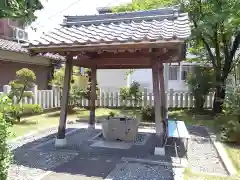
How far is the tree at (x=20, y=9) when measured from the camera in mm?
2975

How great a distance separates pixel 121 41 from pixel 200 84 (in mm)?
9446

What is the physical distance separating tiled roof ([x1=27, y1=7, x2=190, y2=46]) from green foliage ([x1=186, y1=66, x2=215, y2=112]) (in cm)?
699

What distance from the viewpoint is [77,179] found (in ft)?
16.8

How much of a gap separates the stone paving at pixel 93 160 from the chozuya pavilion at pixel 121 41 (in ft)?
1.97

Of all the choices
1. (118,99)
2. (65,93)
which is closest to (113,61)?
(65,93)

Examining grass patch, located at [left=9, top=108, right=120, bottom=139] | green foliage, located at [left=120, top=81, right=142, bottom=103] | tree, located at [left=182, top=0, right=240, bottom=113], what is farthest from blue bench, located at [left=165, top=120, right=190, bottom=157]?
green foliage, located at [left=120, top=81, right=142, bottom=103]

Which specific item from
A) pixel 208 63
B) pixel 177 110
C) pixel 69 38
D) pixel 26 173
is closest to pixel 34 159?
pixel 26 173

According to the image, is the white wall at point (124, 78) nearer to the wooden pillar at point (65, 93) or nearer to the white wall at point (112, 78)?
the white wall at point (112, 78)

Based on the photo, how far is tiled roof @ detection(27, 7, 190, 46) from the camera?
6.13m

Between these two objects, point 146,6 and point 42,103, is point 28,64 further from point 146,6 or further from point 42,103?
point 146,6

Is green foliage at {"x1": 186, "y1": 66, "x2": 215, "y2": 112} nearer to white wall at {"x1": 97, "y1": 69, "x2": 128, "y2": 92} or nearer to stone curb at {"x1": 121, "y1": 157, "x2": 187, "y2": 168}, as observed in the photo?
stone curb at {"x1": 121, "y1": 157, "x2": 187, "y2": 168}

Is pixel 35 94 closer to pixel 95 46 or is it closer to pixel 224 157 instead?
pixel 95 46

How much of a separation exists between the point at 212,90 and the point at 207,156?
8.48 m

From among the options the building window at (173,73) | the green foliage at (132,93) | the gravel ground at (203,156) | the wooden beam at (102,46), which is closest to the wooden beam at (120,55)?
the wooden beam at (102,46)
